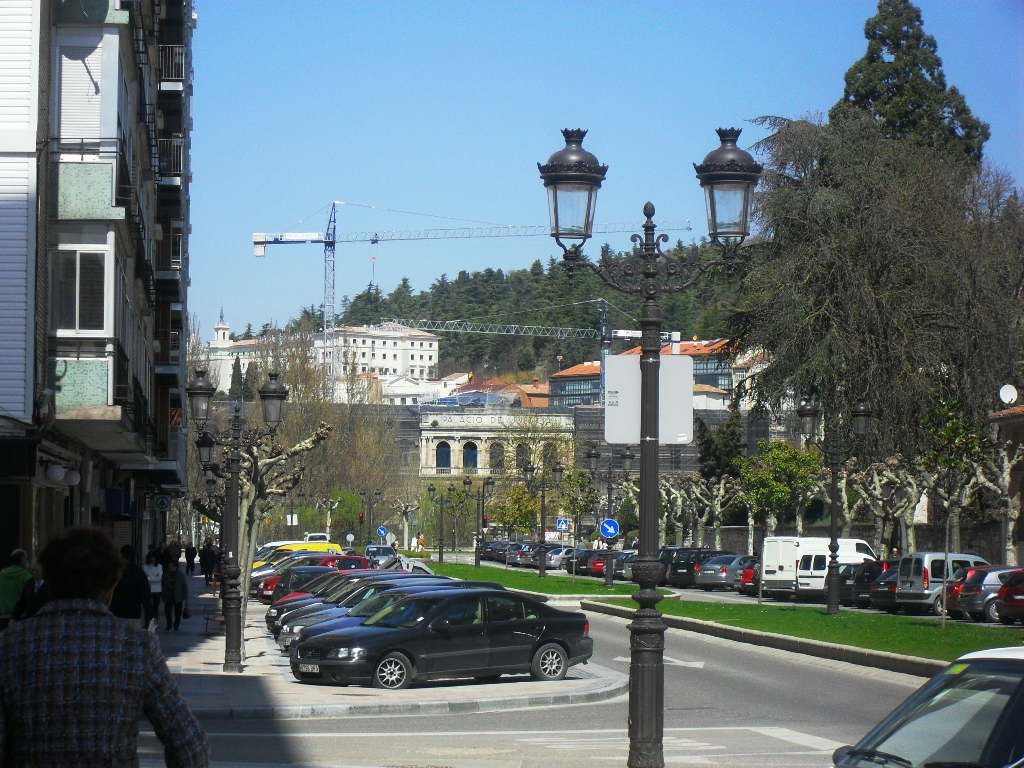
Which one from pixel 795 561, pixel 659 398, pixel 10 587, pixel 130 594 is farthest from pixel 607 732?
pixel 795 561

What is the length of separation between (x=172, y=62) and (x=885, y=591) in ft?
84.2

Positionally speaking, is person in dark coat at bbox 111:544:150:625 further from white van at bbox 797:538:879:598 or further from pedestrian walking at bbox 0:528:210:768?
white van at bbox 797:538:879:598

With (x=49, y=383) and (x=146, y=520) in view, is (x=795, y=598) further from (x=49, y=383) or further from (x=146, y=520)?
(x=49, y=383)

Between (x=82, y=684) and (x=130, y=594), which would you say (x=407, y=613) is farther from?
(x=82, y=684)

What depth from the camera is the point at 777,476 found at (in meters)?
60.6

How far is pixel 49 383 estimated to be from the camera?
23.0 metres

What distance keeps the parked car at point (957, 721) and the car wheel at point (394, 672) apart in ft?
45.5

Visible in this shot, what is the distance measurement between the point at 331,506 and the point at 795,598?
43.3 m

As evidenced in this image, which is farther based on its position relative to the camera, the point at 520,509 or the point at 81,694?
the point at 520,509

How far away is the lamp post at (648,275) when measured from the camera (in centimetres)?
1191

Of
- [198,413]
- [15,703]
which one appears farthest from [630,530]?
[15,703]

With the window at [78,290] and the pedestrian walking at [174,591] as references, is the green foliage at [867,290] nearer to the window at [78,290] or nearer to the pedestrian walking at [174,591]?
the pedestrian walking at [174,591]

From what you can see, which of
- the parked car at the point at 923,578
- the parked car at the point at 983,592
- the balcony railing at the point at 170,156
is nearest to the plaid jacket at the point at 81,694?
the parked car at the point at 983,592

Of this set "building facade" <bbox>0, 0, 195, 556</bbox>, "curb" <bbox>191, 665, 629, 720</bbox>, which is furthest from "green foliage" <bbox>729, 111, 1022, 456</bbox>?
"curb" <bbox>191, 665, 629, 720</bbox>
